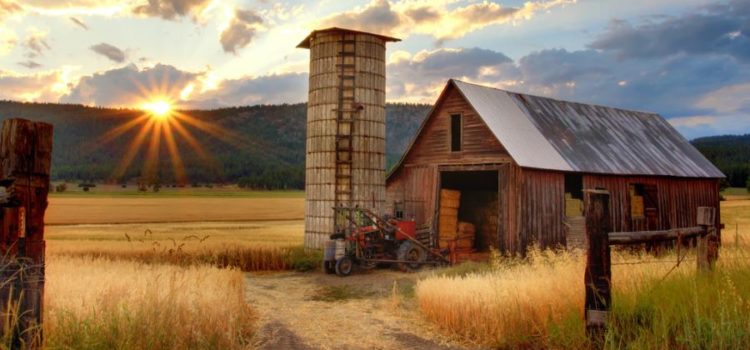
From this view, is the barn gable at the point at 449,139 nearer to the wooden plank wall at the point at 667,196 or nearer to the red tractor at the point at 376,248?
the red tractor at the point at 376,248

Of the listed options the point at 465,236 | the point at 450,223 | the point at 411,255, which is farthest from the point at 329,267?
the point at 465,236

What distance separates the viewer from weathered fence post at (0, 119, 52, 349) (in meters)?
6.38

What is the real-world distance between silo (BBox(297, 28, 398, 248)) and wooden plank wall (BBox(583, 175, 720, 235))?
8.19m

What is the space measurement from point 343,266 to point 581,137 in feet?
38.1

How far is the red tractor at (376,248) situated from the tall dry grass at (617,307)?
336 inches

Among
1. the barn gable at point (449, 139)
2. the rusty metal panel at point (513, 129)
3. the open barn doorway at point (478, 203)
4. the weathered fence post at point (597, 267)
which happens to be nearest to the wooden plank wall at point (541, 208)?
the rusty metal panel at point (513, 129)

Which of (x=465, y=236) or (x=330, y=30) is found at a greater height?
(x=330, y=30)

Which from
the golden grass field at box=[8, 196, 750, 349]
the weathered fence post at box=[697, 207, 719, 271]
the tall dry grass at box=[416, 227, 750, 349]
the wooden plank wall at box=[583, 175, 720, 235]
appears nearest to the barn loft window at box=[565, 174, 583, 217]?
the wooden plank wall at box=[583, 175, 720, 235]

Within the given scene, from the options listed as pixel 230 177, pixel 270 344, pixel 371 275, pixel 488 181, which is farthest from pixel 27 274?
pixel 230 177

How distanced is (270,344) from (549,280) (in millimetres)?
4718

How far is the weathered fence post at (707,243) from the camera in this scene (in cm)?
1031

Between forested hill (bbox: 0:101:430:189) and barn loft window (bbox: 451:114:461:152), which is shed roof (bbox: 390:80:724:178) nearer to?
barn loft window (bbox: 451:114:461:152)

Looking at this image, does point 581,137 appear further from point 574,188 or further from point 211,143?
point 211,143

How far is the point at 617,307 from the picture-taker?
29.9 feet
